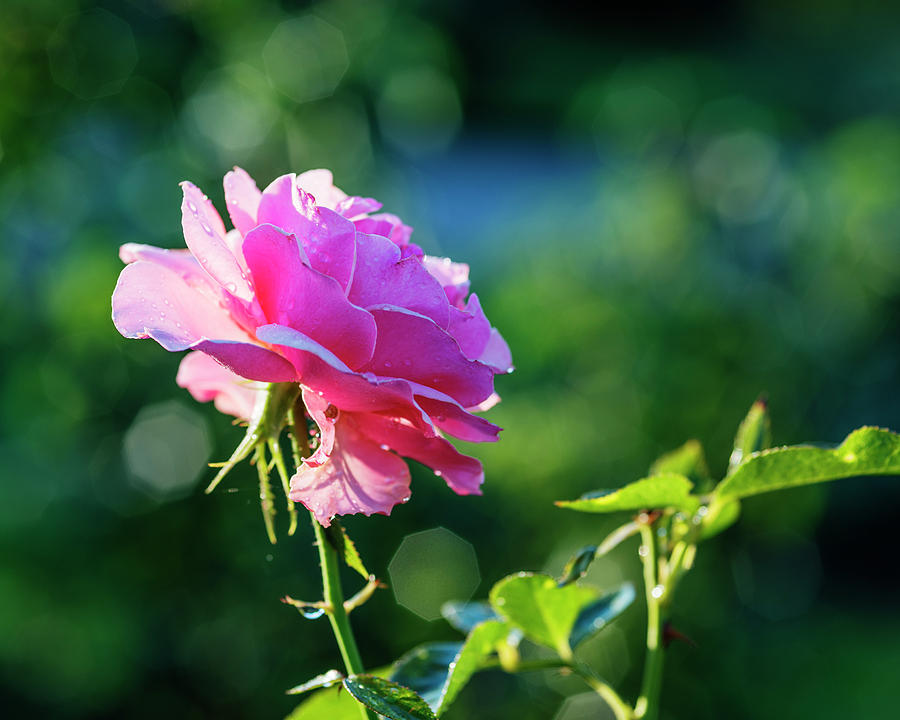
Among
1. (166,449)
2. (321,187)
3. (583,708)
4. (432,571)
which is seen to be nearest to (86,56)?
(166,449)

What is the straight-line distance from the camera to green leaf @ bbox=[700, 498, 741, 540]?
334mm

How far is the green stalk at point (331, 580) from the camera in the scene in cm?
27

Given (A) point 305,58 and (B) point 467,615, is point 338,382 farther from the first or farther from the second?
(A) point 305,58

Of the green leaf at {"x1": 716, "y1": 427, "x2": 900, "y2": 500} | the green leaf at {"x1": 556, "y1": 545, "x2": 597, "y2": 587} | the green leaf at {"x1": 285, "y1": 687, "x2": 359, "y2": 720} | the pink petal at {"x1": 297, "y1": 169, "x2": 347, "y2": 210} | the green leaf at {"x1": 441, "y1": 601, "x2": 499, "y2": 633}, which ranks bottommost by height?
the green leaf at {"x1": 285, "y1": 687, "x2": 359, "y2": 720}

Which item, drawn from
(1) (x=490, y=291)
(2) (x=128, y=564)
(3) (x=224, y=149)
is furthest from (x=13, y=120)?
(1) (x=490, y=291)

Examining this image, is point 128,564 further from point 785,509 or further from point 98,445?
point 785,509

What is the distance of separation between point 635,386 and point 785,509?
0.34 metres

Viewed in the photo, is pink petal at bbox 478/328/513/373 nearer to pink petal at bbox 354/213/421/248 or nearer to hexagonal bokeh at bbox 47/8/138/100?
pink petal at bbox 354/213/421/248

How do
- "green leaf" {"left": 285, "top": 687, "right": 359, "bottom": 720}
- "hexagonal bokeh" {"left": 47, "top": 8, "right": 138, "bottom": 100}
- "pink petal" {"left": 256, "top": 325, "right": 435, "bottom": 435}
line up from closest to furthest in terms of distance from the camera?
1. "pink petal" {"left": 256, "top": 325, "right": 435, "bottom": 435}
2. "green leaf" {"left": 285, "top": 687, "right": 359, "bottom": 720}
3. "hexagonal bokeh" {"left": 47, "top": 8, "right": 138, "bottom": 100}

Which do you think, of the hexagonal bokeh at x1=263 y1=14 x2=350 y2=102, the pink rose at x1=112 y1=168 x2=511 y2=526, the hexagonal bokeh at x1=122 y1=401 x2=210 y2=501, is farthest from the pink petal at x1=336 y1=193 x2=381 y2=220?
the hexagonal bokeh at x1=263 y1=14 x2=350 y2=102

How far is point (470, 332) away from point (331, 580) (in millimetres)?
89

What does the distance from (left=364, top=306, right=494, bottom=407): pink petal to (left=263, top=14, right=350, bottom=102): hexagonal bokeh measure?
4.94ft

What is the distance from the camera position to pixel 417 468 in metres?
1.40

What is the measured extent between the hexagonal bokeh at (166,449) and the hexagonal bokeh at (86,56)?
0.67m
